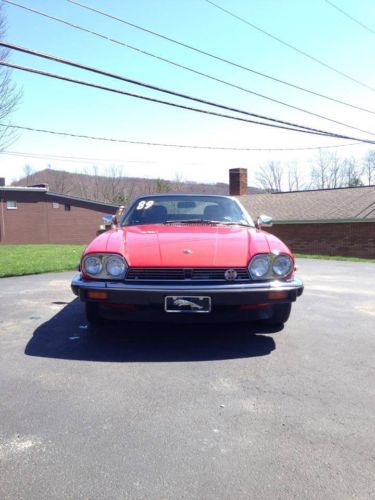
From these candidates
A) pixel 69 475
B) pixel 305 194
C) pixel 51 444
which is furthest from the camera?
pixel 305 194

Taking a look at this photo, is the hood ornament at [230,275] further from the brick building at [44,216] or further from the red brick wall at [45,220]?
the red brick wall at [45,220]

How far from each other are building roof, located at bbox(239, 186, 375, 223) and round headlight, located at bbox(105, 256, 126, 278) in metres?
21.1

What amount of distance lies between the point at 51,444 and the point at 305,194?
2836cm

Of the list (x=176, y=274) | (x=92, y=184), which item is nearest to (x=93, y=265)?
(x=176, y=274)

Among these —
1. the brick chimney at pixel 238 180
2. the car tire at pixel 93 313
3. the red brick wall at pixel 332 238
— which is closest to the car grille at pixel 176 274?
the car tire at pixel 93 313

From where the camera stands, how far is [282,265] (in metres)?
3.93

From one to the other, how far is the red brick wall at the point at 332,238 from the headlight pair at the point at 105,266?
2094 cm

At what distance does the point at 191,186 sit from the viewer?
66.4m

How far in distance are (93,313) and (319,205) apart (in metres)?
23.7

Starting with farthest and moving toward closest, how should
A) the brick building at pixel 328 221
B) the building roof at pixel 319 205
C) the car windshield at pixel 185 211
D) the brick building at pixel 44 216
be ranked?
the brick building at pixel 44 216
the building roof at pixel 319 205
the brick building at pixel 328 221
the car windshield at pixel 185 211

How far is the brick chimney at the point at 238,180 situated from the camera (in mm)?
33344

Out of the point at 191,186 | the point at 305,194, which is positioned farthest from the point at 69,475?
the point at 191,186

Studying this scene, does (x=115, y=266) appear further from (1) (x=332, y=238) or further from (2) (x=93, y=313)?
(1) (x=332, y=238)

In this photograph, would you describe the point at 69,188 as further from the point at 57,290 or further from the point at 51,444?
the point at 51,444
